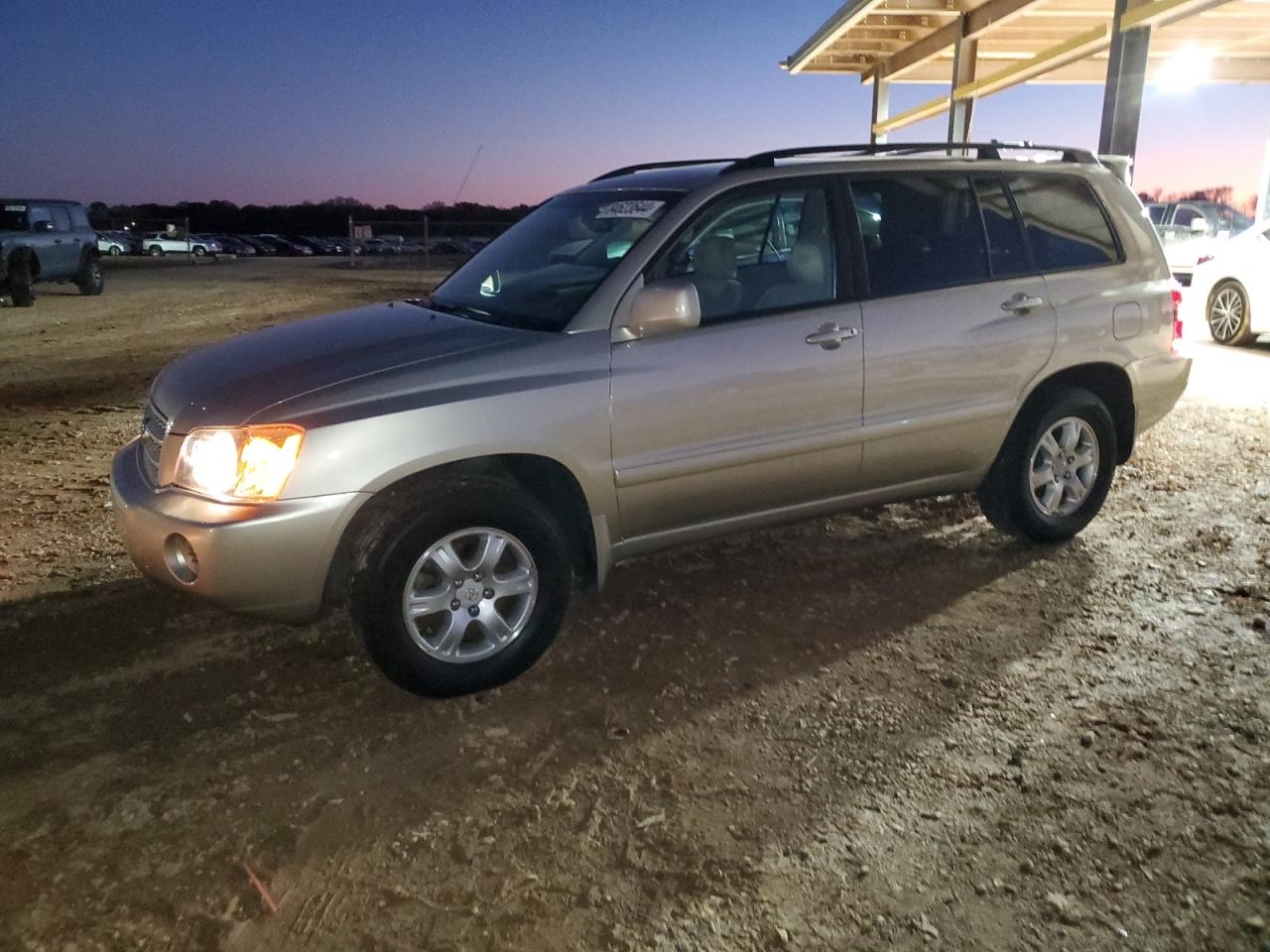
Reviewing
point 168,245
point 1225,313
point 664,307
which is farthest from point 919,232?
point 168,245

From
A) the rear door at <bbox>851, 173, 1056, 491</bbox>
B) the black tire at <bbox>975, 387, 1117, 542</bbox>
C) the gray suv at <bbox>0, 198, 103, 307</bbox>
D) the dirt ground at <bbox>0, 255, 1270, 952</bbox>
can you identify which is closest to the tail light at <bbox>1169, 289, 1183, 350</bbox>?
the black tire at <bbox>975, 387, 1117, 542</bbox>

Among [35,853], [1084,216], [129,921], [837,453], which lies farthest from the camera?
[1084,216]

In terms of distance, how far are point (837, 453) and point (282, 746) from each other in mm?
2378

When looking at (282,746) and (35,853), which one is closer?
(35,853)

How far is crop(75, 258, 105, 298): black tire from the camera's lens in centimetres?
1916

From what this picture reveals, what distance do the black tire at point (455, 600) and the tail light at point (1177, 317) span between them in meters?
3.40

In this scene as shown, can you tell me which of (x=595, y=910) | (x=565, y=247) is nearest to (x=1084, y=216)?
(x=565, y=247)

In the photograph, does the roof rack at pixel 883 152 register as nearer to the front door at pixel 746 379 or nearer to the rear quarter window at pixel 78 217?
the front door at pixel 746 379

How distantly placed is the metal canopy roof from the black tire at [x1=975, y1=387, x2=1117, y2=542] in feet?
27.6

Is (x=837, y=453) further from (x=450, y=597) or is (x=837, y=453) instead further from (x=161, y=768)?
(x=161, y=768)

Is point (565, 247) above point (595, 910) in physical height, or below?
above

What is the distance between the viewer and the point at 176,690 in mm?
3604

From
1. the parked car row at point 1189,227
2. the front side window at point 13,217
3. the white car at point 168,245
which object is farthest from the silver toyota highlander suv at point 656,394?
the white car at point 168,245

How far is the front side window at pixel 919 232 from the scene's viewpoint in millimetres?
4301
